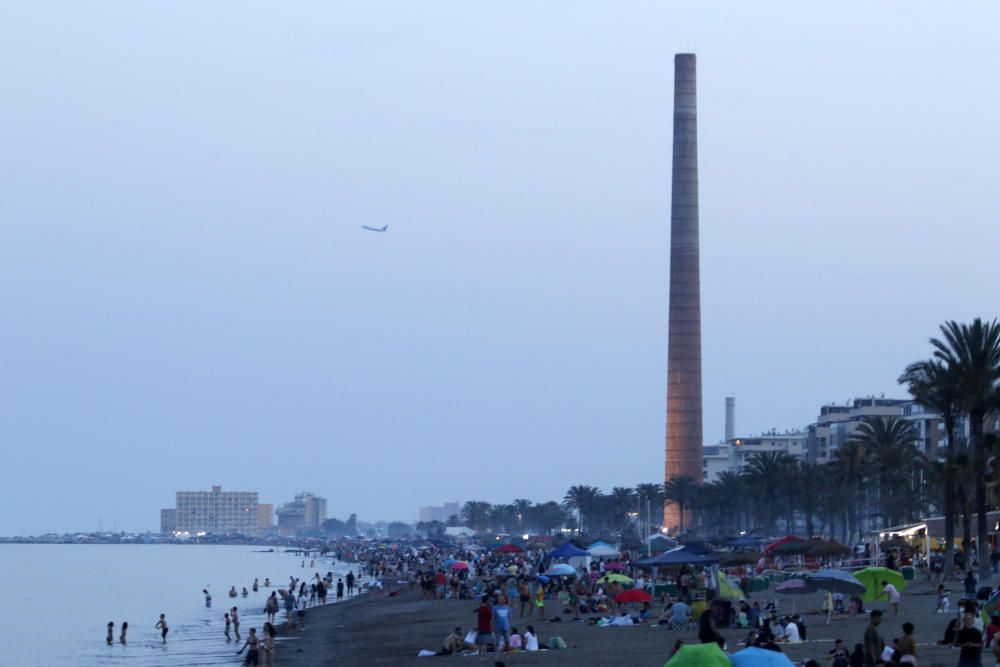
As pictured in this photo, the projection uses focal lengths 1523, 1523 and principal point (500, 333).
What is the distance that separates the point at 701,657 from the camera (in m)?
14.4

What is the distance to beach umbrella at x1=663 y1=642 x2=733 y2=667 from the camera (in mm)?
14414

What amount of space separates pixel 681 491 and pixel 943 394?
6733cm

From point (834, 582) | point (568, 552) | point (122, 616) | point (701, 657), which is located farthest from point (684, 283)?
point (701, 657)

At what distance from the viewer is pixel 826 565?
56.1 m

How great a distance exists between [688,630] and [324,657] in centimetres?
1101

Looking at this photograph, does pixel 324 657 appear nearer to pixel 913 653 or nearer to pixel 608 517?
pixel 913 653

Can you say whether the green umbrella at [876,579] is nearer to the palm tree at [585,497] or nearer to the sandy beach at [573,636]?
the sandy beach at [573,636]

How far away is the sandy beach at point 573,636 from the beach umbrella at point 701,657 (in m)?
10.6

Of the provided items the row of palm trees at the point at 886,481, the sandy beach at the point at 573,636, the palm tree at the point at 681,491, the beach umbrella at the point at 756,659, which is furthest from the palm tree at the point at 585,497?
the beach umbrella at the point at 756,659

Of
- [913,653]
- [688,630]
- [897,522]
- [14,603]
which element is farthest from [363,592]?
[913,653]

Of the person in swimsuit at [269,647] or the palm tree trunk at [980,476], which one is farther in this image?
the palm tree trunk at [980,476]

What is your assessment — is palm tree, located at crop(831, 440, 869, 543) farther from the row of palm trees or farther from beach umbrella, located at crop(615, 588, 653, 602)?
beach umbrella, located at crop(615, 588, 653, 602)

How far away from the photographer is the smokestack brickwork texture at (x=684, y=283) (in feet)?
357

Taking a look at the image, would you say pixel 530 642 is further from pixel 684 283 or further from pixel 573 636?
pixel 684 283
